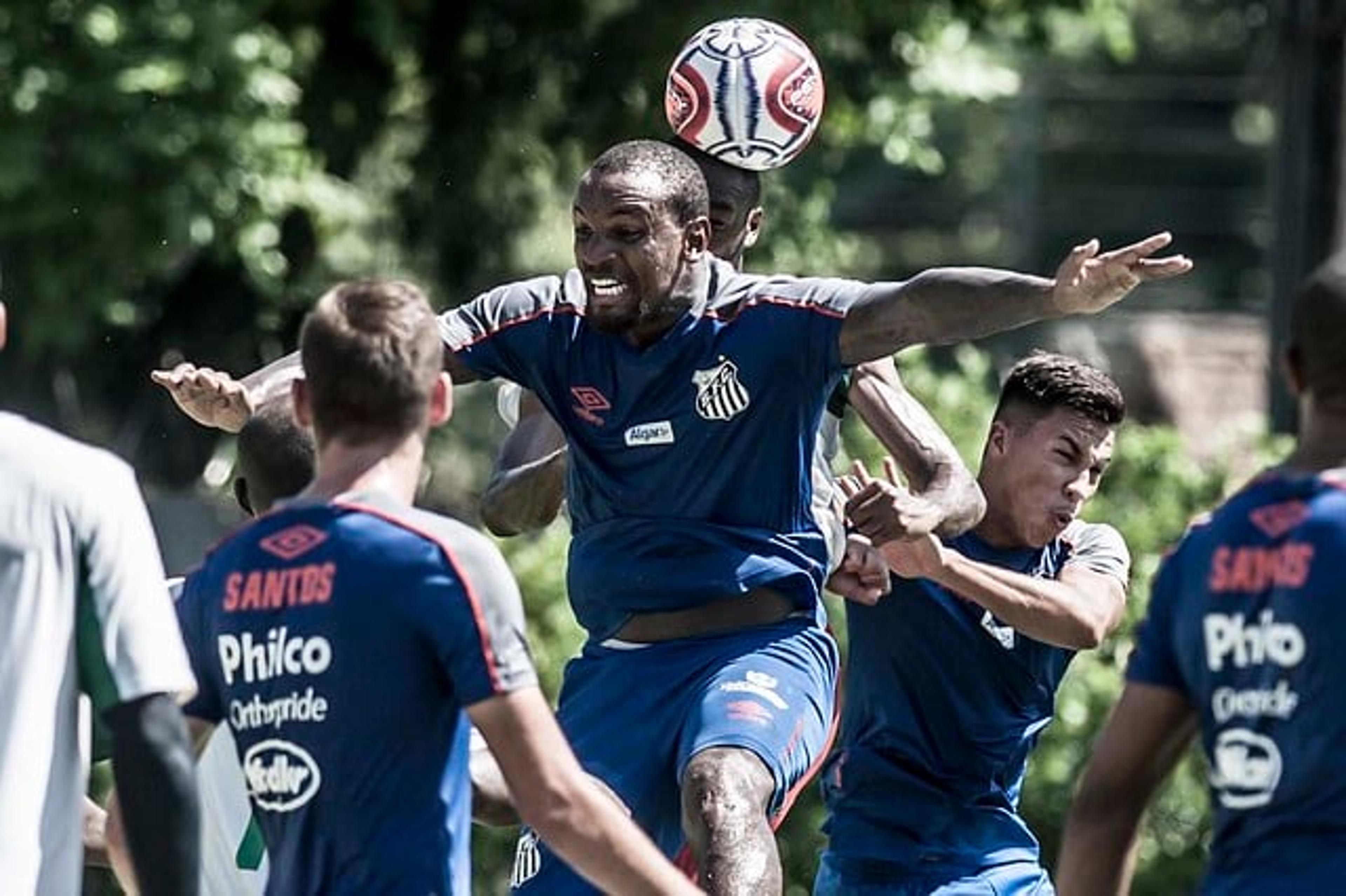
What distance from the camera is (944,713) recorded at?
7.57 metres

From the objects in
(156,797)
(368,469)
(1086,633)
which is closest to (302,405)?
(368,469)

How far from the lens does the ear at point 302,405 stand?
535cm

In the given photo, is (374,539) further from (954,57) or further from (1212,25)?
(1212,25)

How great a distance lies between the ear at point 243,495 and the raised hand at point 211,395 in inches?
4.8

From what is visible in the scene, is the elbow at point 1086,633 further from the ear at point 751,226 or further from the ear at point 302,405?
the ear at point 302,405

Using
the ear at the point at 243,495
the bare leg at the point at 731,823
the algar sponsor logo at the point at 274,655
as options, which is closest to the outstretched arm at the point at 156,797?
the algar sponsor logo at the point at 274,655

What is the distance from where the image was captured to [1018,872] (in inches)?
305

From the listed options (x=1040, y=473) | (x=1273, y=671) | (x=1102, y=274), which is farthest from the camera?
(x=1040, y=473)

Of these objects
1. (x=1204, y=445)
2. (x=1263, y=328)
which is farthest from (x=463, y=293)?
(x=1263, y=328)

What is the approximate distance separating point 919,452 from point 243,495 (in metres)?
1.57

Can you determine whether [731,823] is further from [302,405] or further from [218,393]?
[302,405]

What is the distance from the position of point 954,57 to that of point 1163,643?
35.3ft

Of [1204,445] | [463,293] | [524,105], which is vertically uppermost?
[524,105]

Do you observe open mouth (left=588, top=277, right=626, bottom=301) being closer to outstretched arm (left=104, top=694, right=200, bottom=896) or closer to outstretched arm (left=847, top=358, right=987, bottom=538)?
outstretched arm (left=847, top=358, right=987, bottom=538)
